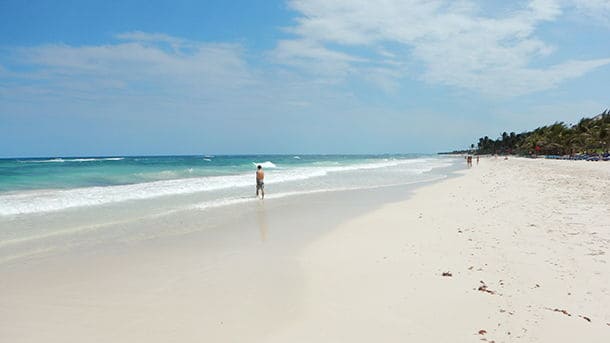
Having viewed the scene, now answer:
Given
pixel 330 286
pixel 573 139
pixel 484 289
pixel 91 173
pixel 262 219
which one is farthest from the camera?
pixel 573 139

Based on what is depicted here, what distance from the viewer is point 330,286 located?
18.9 ft

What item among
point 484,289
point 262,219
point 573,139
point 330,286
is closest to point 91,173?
point 262,219

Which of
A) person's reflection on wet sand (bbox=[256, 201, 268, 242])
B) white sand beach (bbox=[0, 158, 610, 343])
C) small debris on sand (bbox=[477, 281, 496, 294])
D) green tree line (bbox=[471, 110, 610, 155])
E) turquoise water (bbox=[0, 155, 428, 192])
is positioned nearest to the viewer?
white sand beach (bbox=[0, 158, 610, 343])

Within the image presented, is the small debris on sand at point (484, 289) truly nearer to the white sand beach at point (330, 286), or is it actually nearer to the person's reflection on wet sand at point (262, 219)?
the white sand beach at point (330, 286)

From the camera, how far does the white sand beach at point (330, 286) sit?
14.2 feet

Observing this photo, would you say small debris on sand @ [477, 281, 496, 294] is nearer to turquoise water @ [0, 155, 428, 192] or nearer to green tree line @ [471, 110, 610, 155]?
turquoise water @ [0, 155, 428, 192]

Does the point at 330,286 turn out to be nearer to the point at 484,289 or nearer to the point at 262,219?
the point at 484,289

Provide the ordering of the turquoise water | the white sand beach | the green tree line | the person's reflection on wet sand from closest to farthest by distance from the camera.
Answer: the white sand beach < the person's reflection on wet sand < the turquoise water < the green tree line

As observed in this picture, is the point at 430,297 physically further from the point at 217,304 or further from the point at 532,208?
the point at 532,208

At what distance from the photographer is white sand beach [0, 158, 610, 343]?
170 inches

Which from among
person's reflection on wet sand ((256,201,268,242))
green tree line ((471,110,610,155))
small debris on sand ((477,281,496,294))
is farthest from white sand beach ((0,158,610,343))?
green tree line ((471,110,610,155))

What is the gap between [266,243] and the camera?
346 inches

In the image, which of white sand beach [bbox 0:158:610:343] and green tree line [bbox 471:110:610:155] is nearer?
A: white sand beach [bbox 0:158:610:343]

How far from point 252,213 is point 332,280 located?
7.82m
